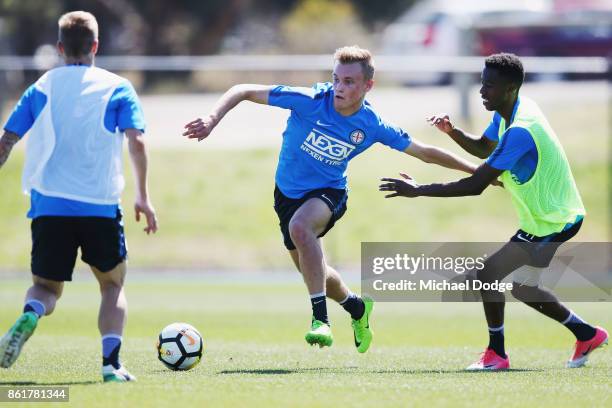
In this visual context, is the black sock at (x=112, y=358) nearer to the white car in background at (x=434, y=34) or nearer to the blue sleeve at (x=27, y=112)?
the blue sleeve at (x=27, y=112)

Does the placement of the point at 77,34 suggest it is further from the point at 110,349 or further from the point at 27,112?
the point at 110,349

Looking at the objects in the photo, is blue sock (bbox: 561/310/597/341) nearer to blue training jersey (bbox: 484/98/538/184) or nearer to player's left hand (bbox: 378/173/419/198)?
blue training jersey (bbox: 484/98/538/184)

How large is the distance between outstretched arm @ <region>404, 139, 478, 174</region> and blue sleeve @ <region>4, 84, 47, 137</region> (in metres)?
3.07

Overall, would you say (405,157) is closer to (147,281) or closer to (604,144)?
(604,144)

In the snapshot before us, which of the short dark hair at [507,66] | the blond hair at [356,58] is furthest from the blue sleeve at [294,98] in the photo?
the short dark hair at [507,66]

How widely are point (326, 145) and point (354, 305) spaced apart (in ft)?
4.62

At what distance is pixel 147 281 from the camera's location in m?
19.3

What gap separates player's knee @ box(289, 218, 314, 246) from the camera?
27.4ft

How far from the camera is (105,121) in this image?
23.1 ft

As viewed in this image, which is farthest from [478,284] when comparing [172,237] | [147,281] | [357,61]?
[172,237]

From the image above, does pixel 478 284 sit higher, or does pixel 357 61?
pixel 357 61

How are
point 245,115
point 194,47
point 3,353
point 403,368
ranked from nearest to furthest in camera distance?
point 3,353, point 403,368, point 245,115, point 194,47

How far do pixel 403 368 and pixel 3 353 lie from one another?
316 cm

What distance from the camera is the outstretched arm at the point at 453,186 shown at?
26.2 ft
